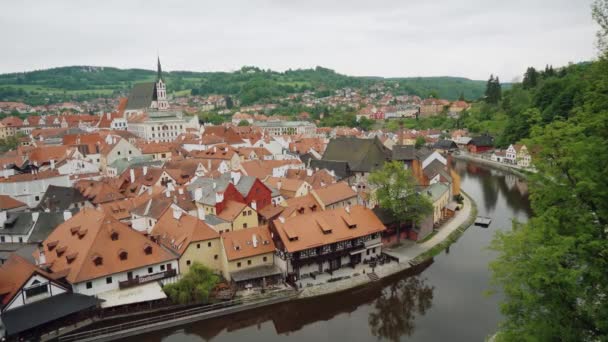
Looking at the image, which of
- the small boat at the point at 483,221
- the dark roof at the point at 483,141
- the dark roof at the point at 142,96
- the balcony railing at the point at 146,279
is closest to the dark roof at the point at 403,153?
the small boat at the point at 483,221

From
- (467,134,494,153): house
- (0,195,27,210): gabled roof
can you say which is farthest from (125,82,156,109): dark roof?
(467,134,494,153): house

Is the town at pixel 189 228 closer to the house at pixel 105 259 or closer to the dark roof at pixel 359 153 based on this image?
the house at pixel 105 259

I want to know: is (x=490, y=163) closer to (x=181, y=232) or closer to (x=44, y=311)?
(x=181, y=232)

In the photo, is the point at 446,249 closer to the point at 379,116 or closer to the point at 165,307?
the point at 165,307

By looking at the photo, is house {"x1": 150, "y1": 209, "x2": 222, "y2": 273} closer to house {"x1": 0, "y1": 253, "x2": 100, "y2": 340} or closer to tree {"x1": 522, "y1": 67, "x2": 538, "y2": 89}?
house {"x1": 0, "y1": 253, "x2": 100, "y2": 340}

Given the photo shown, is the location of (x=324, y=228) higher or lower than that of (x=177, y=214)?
lower

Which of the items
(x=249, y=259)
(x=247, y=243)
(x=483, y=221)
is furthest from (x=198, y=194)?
(x=483, y=221)
